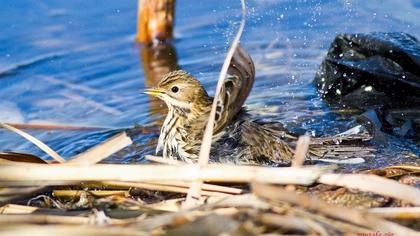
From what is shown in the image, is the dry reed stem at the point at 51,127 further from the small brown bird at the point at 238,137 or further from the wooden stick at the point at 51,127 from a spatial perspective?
the small brown bird at the point at 238,137

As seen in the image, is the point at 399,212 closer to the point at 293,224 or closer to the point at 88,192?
the point at 293,224

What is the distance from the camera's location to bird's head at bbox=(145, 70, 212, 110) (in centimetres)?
658

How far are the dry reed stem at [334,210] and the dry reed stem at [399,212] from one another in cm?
30

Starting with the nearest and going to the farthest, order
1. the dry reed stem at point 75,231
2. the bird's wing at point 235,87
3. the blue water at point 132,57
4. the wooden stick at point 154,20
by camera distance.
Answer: the dry reed stem at point 75,231
the bird's wing at point 235,87
the blue water at point 132,57
the wooden stick at point 154,20

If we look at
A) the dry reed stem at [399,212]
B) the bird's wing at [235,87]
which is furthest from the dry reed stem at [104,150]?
the dry reed stem at [399,212]

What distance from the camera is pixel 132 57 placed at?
31.5 feet

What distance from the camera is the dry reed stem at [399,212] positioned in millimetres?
3840

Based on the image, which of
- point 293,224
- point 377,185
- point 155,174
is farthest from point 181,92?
point 293,224

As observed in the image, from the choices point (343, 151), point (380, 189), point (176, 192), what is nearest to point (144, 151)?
point (343, 151)

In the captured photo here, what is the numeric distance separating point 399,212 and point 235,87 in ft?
6.84

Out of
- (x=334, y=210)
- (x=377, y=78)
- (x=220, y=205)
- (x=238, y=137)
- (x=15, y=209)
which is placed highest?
(x=377, y=78)

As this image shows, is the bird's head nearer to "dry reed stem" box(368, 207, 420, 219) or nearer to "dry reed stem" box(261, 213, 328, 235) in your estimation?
"dry reed stem" box(368, 207, 420, 219)

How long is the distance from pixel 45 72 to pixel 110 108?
4.44 feet

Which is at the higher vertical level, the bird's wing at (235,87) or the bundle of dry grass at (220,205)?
the bird's wing at (235,87)
